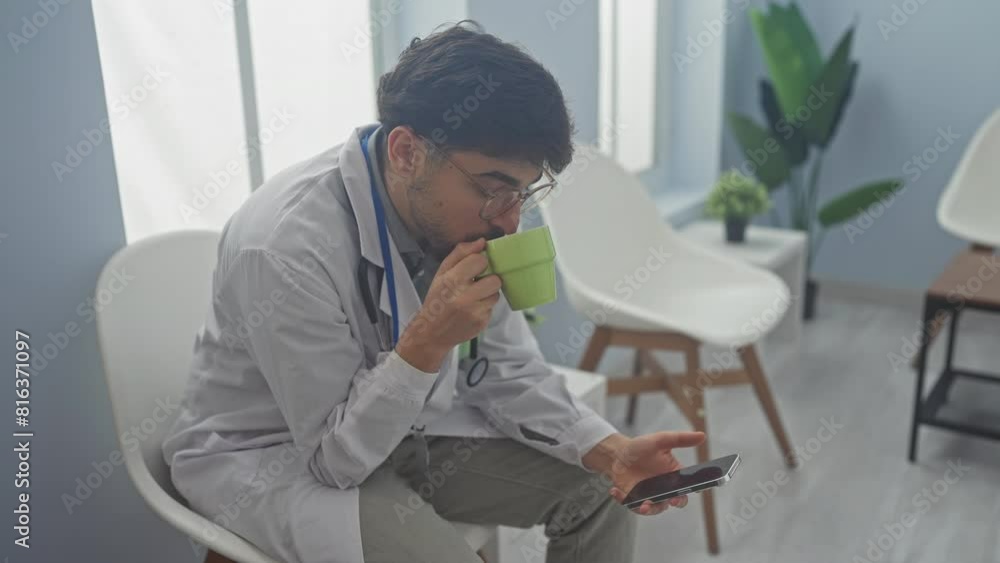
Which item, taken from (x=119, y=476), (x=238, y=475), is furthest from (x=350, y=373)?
(x=119, y=476)

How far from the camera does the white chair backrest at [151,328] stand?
4.33 ft

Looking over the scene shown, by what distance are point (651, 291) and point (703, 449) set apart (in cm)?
51

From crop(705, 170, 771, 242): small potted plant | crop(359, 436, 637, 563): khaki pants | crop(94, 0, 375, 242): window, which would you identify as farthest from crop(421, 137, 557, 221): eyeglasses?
crop(705, 170, 771, 242): small potted plant

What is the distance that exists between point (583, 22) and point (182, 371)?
5.32 ft

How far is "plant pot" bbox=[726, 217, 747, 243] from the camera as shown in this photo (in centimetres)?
287

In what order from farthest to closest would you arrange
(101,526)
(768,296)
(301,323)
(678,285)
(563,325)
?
(563,325) → (678,285) → (768,296) → (101,526) → (301,323)

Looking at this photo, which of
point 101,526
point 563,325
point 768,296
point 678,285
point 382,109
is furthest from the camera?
point 563,325

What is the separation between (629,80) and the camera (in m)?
3.32

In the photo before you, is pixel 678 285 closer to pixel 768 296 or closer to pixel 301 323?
pixel 768 296

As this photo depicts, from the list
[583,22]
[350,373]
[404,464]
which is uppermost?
[583,22]

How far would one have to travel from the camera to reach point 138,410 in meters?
1.35

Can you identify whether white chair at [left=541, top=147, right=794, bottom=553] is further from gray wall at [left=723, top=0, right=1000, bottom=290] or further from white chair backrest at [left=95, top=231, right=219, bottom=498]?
gray wall at [left=723, top=0, right=1000, bottom=290]

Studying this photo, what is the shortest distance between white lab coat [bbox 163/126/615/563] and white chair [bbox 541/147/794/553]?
911mm

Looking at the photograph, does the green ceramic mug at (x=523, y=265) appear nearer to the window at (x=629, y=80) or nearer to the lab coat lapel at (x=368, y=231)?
the lab coat lapel at (x=368, y=231)
